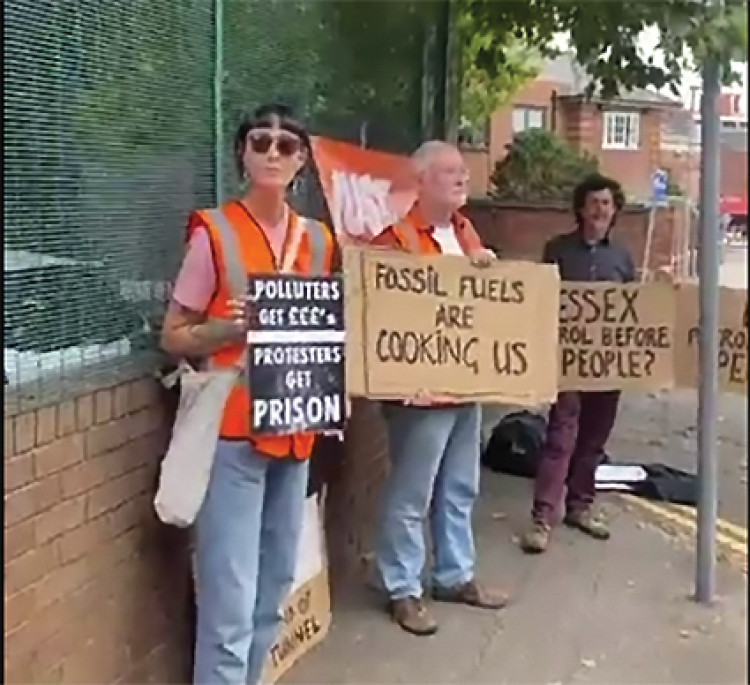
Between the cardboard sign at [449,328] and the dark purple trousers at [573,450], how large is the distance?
5.33 ft

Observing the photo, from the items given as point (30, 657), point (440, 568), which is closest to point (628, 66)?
point (440, 568)

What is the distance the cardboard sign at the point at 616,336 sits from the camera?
6102mm

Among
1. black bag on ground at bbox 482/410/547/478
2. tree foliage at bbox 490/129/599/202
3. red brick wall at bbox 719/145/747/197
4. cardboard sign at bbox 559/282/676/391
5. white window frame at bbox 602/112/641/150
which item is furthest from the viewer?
tree foliage at bbox 490/129/599/202

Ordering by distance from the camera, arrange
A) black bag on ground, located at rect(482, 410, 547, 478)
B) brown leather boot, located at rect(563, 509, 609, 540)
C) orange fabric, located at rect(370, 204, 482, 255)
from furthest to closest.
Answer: black bag on ground, located at rect(482, 410, 547, 478) → brown leather boot, located at rect(563, 509, 609, 540) → orange fabric, located at rect(370, 204, 482, 255)

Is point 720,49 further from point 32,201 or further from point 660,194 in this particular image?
point 660,194

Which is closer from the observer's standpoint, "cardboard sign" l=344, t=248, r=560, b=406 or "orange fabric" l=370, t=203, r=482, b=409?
"cardboard sign" l=344, t=248, r=560, b=406

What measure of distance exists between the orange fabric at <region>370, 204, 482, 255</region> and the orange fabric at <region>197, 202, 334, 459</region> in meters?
0.99

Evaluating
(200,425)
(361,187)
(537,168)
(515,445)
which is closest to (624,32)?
(361,187)

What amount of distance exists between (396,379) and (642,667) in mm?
1353

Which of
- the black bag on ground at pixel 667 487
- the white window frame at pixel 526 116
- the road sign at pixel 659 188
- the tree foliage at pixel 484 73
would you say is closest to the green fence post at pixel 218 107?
the tree foliage at pixel 484 73

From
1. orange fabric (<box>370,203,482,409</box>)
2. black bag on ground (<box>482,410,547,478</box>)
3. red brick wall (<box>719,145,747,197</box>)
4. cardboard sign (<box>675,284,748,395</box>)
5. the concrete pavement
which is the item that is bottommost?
the concrete pavement

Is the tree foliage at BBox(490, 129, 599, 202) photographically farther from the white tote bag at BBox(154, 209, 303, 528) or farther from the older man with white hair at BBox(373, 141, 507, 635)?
the white tote bag at BBox(154, 209, 303, 528)

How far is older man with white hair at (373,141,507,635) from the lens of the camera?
16.8 ft

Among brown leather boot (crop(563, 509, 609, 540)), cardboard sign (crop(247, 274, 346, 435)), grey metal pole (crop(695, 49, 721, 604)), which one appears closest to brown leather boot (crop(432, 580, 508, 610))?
grey metal pole (crop(695, 49, 721, 604))
